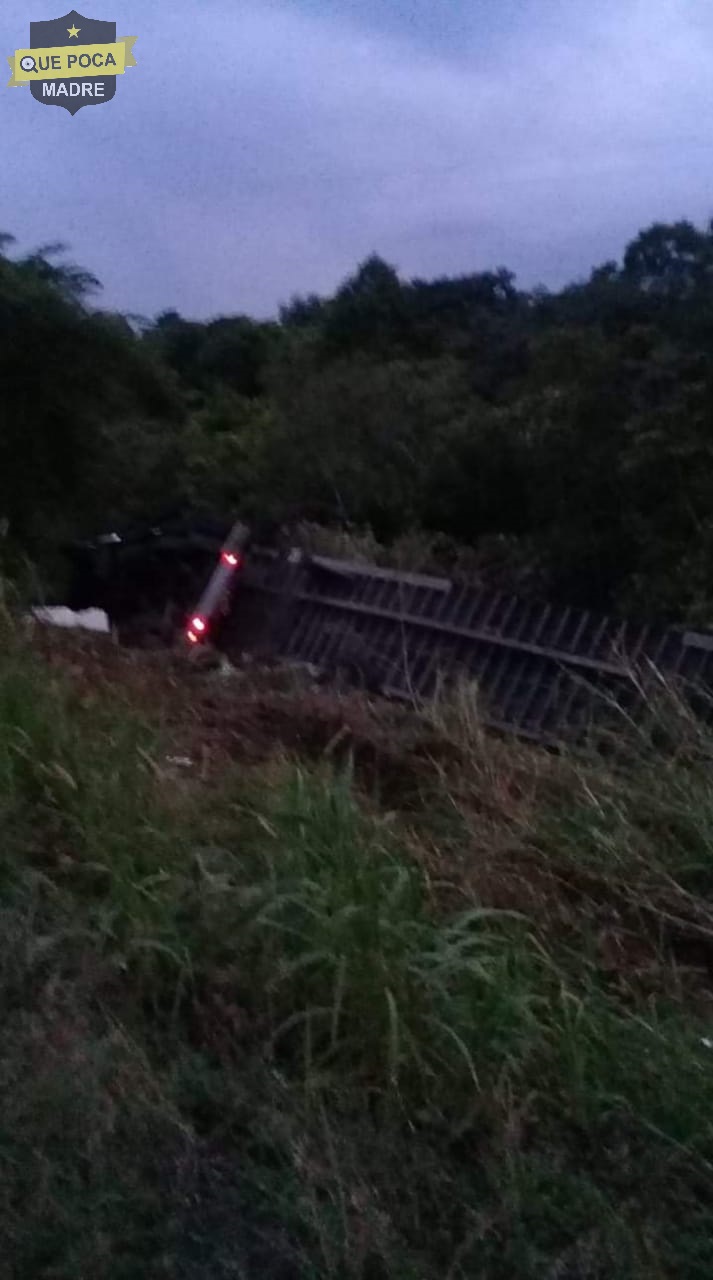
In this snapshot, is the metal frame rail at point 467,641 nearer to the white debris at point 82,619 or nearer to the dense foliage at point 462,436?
the dense foliage at point 462,436

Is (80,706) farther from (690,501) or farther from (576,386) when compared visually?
(576,386)

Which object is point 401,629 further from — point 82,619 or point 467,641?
point 82,619

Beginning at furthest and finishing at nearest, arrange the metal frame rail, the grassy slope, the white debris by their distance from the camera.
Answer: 1. the white debris
2. the metal frame rail
3. the grassy slope

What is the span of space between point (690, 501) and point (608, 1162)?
760 cm

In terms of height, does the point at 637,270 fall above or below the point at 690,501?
above

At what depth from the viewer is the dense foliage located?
10328 millimetres

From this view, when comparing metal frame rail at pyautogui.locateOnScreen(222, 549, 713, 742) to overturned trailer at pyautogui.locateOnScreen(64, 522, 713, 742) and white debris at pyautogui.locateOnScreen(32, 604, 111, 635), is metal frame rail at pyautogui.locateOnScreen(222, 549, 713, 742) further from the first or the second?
white debris at pyautogui.locateOnScreen(32, 604, 111, 635)

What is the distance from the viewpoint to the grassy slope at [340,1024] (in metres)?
2.69

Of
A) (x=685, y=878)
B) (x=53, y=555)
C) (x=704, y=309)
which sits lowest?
(x=53, y=555)

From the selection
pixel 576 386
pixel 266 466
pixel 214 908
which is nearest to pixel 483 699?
pixel 576 386

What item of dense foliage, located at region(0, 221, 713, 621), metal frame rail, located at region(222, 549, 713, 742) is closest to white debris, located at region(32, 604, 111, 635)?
dense foliage, located at region(0, 221, 713, 621)

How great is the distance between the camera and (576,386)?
11.2m

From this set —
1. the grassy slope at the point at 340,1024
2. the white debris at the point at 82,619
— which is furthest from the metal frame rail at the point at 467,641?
the grassy slope at the point at 340,1024

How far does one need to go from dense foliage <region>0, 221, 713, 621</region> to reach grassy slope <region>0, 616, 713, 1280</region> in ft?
14.8
